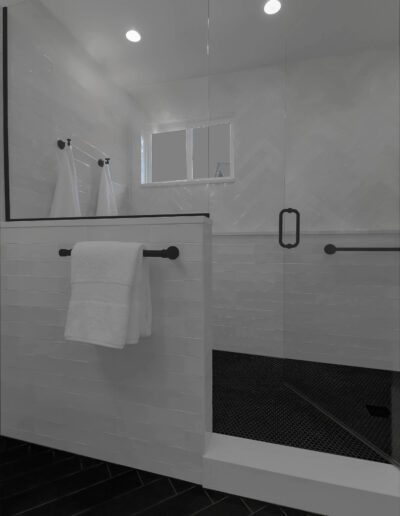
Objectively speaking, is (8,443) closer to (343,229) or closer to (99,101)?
(99,101)

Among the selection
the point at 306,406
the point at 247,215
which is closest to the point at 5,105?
the point at 247,215

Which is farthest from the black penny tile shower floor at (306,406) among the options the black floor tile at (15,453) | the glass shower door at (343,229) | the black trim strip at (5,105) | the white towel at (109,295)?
the black trim strip at (5,105)

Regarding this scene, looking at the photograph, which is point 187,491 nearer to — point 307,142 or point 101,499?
point 101,499

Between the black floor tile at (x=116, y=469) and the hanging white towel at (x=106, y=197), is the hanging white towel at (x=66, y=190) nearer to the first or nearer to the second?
the hanging white towel at (x=106, y=197)

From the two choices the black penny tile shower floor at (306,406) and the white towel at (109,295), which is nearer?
the white towel at (109,295)

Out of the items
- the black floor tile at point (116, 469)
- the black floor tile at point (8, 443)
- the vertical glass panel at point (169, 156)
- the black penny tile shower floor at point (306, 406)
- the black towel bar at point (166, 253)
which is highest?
the vertical glass panel at point (169, 156)

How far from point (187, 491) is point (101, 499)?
1.01ft

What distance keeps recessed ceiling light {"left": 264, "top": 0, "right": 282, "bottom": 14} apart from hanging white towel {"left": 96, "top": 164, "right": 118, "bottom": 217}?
1327 mm

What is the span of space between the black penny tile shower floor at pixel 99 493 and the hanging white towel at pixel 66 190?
110 centimetres

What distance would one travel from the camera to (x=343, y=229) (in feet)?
5.59

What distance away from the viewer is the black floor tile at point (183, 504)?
39.0 inches

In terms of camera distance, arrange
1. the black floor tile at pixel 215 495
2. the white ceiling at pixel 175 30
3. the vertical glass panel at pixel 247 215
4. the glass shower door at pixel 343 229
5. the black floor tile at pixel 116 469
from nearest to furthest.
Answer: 1. the black floor tile at pixel 215 495
2. the black floor tile at pixel 116 469
3. the glass shower door at pixel 343 229
4. the white ceiling at pixel 175 30
5. the vertical glass panel at pixel 247 215

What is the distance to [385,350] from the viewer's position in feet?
4.24

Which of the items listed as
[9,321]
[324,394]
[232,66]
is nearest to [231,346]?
[324,394]
